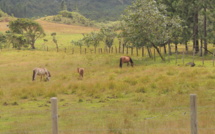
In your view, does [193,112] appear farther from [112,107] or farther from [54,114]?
[112,107]

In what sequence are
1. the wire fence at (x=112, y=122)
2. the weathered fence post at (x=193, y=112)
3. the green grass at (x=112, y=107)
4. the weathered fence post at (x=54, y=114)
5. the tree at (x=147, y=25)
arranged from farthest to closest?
the tree at (x=147, y=25) → the green grass at (x=112, y=107) → the wire fence at (x=112, y=122) → the weathered fence post at (x=193, y=112) → the weathered fence post at (x=54, y=114)

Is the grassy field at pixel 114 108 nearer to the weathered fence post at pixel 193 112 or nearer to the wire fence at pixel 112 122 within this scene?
the wire fence at pixel 112 122

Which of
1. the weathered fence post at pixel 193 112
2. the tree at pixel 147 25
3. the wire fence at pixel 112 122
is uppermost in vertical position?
the tree at pixel 147 25

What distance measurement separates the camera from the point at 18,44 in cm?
8075

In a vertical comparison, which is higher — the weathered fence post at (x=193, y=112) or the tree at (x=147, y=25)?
the tree at (x=147, y=25)

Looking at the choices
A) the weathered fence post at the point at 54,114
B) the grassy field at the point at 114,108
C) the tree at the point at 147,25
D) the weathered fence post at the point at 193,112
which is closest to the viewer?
the weathered fence post at the point at 54,114

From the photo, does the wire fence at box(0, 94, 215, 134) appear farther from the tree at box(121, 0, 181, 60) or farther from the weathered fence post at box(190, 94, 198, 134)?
the tree at box(121, 0, 181, 60)

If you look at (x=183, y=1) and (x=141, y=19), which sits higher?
(x=183, y=1)

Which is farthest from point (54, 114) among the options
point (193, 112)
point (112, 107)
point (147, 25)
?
point (147, 25)

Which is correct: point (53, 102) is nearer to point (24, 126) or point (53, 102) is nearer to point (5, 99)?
point (24, 126)

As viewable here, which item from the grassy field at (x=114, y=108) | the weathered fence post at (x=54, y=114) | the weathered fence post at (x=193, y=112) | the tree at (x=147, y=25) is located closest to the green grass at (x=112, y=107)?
the grassy field at (x=114, y=108)

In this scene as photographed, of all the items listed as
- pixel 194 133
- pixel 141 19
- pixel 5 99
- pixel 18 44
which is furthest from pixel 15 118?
pixel 18 44

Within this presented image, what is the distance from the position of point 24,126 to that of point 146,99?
7307 mm

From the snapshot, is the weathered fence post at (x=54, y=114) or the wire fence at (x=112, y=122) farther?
the wire fence at (x=112, y=122)
